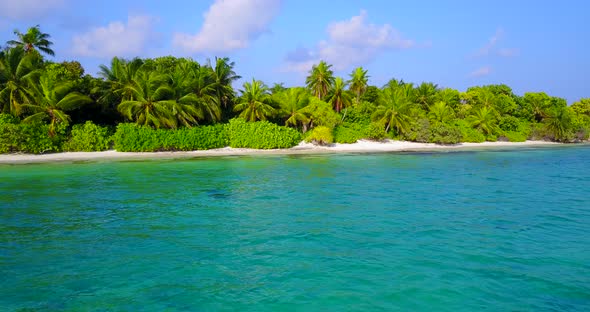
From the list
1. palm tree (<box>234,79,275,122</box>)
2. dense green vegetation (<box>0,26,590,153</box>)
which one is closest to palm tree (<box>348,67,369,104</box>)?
dense green vegetation (<box>0,26,590,153</box>)

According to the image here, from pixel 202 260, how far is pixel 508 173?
20.7 m

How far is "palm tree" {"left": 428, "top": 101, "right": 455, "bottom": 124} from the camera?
155 feet

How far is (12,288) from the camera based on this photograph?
6.99 m

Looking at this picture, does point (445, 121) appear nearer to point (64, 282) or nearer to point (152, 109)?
point (152, 109)

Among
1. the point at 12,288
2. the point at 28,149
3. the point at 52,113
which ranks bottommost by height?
the point at 12,288

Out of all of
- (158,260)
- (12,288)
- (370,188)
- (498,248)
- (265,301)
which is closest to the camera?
(265,301)

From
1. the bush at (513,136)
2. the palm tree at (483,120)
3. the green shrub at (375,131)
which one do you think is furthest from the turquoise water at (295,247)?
the bush at (513,136)

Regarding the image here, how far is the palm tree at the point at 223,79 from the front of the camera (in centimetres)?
3903

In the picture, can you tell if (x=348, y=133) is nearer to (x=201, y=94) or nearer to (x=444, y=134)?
(x=444, y=134)

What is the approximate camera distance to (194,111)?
113ft

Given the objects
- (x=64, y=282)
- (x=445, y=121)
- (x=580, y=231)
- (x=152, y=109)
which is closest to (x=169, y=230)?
(x=64, y=282)

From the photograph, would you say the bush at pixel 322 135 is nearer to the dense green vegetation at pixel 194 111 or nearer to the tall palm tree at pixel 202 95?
the dense green vegetation at pixel 194 111

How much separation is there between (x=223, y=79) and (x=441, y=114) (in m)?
26.2

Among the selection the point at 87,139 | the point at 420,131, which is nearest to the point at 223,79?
the point at 87,139
